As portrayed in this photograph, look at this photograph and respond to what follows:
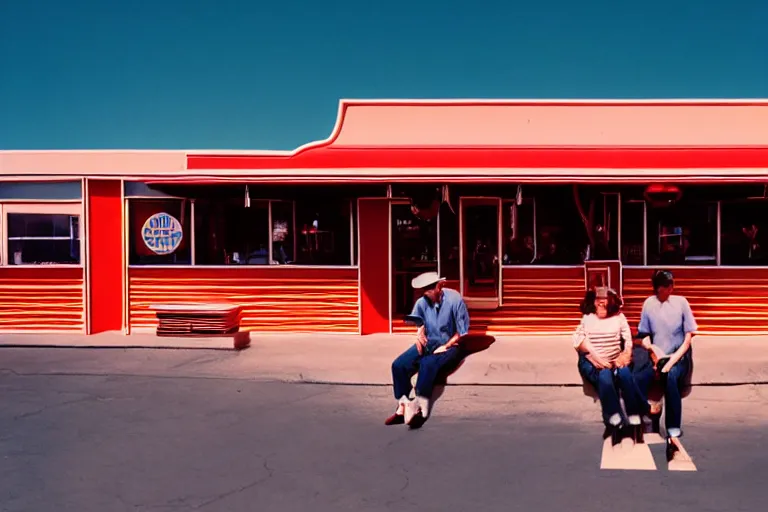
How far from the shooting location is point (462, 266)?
11844mm

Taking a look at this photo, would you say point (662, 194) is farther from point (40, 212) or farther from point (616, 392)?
point (40, 212)

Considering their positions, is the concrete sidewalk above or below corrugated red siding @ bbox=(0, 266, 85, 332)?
below

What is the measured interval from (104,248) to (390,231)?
505cm

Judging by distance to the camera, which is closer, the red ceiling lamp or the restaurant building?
the red ceiling lamp

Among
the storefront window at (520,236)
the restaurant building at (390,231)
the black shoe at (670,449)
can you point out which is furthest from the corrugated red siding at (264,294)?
the black shoe at (670,449)

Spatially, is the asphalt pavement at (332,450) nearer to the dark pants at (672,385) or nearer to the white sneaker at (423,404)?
the white sneaker at (423,404)

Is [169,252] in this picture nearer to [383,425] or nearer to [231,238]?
[231,238]

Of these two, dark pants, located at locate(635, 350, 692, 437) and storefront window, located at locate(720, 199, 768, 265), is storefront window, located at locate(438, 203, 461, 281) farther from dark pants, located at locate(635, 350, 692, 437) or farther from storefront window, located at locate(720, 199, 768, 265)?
dark pants, located at locate(635, 350, 692, 437)

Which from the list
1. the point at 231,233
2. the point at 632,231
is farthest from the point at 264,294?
the point at 632,231

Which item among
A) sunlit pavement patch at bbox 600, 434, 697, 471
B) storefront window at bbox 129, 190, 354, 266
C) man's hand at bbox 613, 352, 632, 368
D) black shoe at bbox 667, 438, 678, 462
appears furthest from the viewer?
storefront window at bbox 129, 190, 354, 266

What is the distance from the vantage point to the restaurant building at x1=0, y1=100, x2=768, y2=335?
449 inches

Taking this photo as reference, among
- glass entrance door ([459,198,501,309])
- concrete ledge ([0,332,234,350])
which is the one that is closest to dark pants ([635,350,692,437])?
glass entrance door ([459,198,501,309])

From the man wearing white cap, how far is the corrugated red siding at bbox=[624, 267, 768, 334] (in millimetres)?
4679

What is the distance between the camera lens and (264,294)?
12.0 metres
